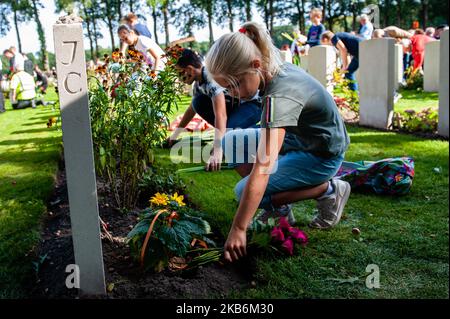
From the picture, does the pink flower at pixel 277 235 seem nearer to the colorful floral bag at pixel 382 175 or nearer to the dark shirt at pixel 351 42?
the colorful floral bag at pixel 382 175

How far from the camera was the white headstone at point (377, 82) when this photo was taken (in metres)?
6.50

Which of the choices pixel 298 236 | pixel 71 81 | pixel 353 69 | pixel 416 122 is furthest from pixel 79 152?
pixel 353 69

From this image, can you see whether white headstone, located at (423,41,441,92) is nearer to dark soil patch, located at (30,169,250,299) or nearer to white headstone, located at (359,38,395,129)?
white headstone, located at (359,38,395,129)

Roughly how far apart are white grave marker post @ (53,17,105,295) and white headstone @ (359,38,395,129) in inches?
211

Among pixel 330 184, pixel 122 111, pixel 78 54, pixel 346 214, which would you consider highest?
pixel 78 54

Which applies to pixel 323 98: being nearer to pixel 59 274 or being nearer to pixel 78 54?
pixel 78 54

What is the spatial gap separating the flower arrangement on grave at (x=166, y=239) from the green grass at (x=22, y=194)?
596 millimetres

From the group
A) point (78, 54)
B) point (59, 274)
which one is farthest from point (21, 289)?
point (78, 54)

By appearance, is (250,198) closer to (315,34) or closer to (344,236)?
(344,236)

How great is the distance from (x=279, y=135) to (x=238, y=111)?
2.34 m

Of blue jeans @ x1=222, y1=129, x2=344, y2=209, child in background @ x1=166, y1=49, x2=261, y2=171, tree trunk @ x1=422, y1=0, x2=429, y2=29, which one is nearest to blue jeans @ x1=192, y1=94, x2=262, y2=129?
child in background @ x1=166, y1=49, x2=261, y2=171

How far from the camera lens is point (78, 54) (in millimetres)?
1877

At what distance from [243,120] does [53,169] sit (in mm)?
2034

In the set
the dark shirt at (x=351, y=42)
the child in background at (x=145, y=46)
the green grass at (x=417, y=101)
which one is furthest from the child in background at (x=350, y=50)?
the child in background at (x=145, y=46)
